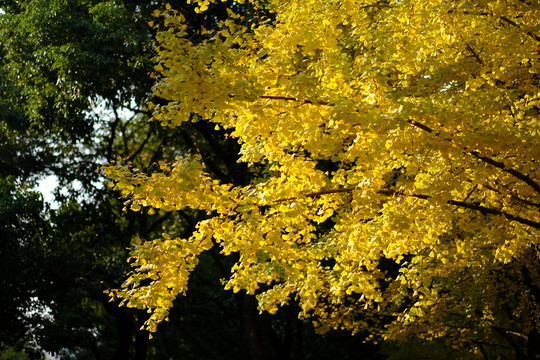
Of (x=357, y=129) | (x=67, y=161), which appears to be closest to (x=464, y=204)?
(x=357, y=129)

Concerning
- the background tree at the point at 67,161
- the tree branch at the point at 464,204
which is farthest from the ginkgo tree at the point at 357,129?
the background tree at the point at 67,161

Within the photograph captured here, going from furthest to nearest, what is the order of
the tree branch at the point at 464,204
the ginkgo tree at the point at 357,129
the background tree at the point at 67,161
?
the background tree at the point at 67,161 < the tree branch at the point at 464,204 < the ginkgo tree at the point at 357,129

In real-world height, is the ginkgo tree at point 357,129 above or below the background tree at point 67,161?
below

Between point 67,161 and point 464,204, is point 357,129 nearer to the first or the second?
point 464,204

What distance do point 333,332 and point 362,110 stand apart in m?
18.5

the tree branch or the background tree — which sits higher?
the background tree

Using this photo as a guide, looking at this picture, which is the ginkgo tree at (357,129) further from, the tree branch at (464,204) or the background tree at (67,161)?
the background tree at (67,161)

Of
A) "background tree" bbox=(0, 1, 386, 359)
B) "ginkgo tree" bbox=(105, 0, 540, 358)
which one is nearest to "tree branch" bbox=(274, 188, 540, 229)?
"ginkgo tree" bbox=(105, 0, 540, 358)

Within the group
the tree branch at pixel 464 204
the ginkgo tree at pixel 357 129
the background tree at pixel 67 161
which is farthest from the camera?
the background tree at pixel 67 161

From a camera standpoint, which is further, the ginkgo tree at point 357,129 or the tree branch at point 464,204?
the tree branch at point 464,204

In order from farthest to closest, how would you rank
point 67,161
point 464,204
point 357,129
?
1. point 67,161
2. point 464,204
3. point 357,129

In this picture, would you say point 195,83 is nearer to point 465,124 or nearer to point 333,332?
point 465,124

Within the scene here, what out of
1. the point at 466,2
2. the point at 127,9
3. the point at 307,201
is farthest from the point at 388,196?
the point at 127,9

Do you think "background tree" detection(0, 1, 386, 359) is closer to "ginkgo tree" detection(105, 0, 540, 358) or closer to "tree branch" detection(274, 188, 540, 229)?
"ginkgo tree" detection(105, 0, 540, 358)
